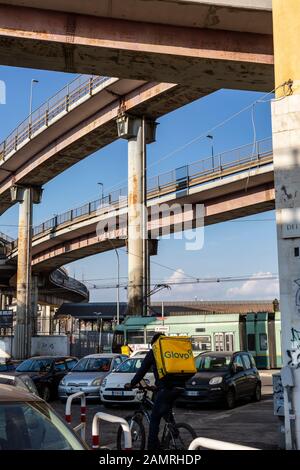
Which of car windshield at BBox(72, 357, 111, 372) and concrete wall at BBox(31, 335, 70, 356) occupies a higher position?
car windshield at BBox(72, 357, 111, 372)

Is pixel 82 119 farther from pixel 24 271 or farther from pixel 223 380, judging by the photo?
pixel 223 380

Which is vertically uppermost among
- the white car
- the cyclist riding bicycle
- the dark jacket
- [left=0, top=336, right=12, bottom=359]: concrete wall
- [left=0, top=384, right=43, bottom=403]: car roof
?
[left=0, top=384, right=43, bottom=403]: car roof

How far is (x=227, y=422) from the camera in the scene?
40.6ft

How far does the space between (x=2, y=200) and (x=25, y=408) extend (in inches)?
2191

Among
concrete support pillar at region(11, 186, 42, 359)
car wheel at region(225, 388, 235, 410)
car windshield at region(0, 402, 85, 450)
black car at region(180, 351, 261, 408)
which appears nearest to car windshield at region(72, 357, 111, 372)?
black car at region(180, 351, 261, 408)

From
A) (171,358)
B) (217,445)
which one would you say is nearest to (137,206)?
(171,358)

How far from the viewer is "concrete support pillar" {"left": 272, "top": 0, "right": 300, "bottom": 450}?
897cm

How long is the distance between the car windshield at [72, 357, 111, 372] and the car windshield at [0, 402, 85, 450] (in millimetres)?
14507

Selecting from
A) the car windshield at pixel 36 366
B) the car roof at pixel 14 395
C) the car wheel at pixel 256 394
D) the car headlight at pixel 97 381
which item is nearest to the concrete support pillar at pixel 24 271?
the car windshield at pixel 36 366

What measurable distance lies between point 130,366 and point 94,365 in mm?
2069

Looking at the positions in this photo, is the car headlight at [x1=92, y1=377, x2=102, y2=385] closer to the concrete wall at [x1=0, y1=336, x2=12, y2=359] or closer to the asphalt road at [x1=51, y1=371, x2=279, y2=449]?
the asphalt road at [x1=51, y1=371, x2=279, y2=449]

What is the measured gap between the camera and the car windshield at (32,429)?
13.0 ft
